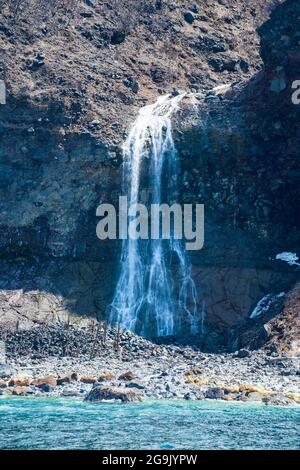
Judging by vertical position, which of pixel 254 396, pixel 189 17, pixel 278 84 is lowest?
pixel 254 396

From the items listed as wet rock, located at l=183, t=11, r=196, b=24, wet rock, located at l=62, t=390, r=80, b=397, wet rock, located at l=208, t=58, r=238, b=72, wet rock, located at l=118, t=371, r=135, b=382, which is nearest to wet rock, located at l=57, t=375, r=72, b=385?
wet rock, located at l=62, t=390, r=80, b=397

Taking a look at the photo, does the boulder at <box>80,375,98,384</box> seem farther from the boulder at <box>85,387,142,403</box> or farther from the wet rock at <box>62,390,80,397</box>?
the boulder at <box>85,387,142,403</box>

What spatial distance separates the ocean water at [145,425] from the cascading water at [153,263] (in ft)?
37.8

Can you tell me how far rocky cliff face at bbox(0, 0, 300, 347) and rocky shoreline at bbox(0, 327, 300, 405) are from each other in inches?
84.2

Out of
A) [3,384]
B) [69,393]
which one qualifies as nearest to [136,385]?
[69,393]

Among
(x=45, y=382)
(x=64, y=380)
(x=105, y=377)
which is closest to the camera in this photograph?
(x=45, y=382)

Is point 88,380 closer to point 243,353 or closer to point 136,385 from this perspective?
point 136,385

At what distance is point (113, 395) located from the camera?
113 ft

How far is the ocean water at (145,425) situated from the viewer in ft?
89.3

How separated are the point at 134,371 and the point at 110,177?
12.3 metres

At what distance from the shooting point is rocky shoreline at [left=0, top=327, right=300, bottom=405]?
1388 inches

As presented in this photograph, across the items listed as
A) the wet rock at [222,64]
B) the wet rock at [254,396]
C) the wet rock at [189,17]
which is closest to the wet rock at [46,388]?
the wet rock at [254,396]

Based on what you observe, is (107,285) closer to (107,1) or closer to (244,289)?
(244,289)

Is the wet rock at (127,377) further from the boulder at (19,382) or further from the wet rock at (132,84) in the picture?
the wet rock at (132,84)
